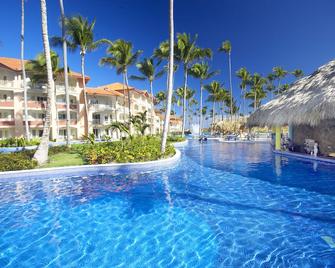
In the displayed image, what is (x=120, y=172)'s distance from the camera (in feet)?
43.3

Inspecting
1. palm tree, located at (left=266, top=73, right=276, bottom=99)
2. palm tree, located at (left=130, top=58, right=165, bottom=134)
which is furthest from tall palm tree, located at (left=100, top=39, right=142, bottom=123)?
palm tree, located at (left=266, top=73, right=276, bottom=99)

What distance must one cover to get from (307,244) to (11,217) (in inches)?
327

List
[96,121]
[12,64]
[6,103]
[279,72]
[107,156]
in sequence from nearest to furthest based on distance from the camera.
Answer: [107,156] → [6,103] → [12,64] → [96,121] → [279,72]

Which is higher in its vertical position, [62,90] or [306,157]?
[62,90]

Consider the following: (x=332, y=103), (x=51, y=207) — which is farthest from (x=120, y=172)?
(x=332, y=103)

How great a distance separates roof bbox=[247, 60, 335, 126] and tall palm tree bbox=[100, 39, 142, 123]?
18.9 metres

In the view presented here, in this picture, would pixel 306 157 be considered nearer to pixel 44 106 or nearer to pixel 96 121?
pixel 96 121

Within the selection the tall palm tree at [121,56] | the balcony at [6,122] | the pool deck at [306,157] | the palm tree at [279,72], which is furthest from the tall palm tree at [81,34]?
the palm tree at [279,72]

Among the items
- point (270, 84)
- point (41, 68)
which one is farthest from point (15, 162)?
point (270, 84)

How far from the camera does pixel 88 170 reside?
13062 millimetres

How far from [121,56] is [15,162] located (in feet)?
76.1

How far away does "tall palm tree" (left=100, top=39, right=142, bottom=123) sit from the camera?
103 ft

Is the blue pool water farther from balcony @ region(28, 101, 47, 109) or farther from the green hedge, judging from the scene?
balcony @ region(28, 101, 47, 109)

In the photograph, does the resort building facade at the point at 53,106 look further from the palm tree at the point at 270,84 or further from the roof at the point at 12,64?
the palm tree at the point at 270,84
